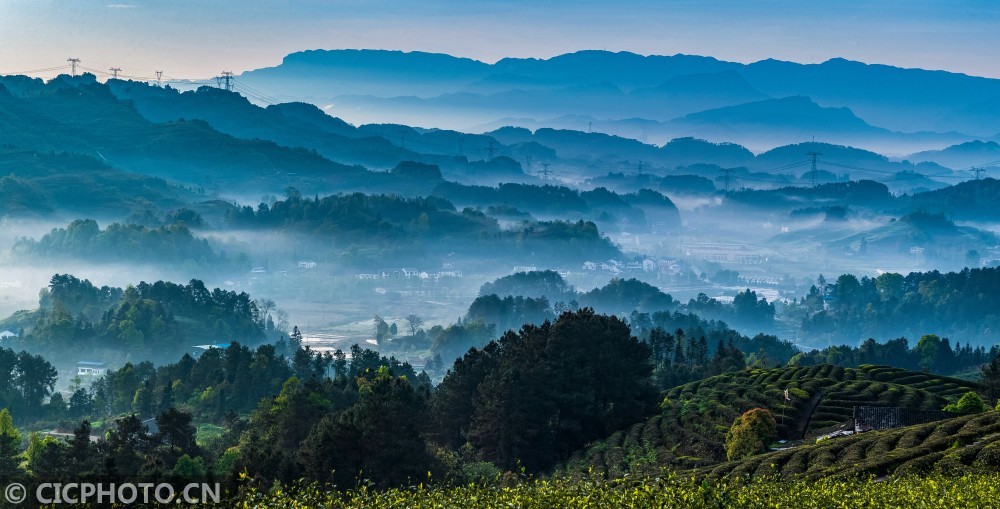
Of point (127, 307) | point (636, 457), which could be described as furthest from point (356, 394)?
point (127, 307)

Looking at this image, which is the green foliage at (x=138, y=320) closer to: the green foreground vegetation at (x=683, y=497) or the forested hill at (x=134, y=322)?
the forested hill at (x=134, y=322)

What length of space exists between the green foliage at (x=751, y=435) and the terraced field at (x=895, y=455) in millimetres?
5346

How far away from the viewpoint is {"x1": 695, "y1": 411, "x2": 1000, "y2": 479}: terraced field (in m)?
32.3

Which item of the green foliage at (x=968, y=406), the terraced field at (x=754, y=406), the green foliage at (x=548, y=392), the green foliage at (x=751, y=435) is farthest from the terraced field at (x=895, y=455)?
the green foliage at (x=548, y=392)

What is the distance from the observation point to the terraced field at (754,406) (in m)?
48.4

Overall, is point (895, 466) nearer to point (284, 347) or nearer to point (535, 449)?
point (535, 449)

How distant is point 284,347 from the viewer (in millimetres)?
139875

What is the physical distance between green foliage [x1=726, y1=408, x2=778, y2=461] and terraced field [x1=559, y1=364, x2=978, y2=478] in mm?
1124

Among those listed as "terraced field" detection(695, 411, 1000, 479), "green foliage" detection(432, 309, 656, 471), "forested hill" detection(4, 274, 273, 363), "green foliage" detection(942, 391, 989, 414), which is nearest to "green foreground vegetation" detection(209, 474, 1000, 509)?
"terraced field" detection(695, 411, 1000, 479)

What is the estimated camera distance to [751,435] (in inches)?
1810

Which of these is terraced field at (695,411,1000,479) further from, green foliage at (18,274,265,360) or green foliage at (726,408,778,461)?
green foliage at (18,274,265,360)

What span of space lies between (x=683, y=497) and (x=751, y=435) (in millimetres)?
23263

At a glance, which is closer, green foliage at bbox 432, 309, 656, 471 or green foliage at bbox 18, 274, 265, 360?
green foliage at bbox 432, 309, 656, 471

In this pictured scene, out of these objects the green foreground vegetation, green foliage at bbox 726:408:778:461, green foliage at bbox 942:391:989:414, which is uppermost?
the green foreground vegetation
